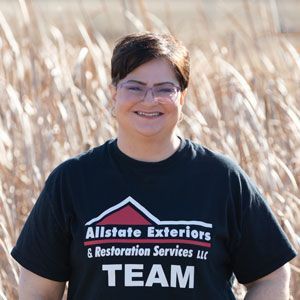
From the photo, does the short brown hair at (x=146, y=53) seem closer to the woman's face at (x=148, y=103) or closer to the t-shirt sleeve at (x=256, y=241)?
the woman's face at (x=148, y=103)

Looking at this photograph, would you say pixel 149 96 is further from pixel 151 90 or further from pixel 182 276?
pixel 182 276

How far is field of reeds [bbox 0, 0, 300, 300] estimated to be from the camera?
4441 millimetres

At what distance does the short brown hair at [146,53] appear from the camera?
8.87ft

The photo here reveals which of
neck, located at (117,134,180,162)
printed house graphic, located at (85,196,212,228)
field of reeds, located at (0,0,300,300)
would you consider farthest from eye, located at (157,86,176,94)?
field of reeds, located at (0,0,300,300)

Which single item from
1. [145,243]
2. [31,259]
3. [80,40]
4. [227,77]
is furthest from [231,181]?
[80,40]

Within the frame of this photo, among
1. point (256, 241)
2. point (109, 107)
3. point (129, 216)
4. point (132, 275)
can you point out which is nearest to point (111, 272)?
point (132, 275)

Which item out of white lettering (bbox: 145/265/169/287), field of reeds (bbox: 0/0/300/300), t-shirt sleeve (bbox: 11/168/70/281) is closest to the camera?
white lettering (bbox: 145/265/169/287)

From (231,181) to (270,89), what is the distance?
229cm

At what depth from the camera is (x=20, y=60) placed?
16.2 ft

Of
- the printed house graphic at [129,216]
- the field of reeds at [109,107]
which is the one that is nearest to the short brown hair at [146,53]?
the printed house graphic at [129,216]

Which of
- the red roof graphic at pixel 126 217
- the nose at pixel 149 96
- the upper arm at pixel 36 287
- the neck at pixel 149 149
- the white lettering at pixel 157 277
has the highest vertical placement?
the nose at pixel 149 96

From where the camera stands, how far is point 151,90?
2.70m

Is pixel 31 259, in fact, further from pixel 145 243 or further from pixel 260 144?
pixel 260 144

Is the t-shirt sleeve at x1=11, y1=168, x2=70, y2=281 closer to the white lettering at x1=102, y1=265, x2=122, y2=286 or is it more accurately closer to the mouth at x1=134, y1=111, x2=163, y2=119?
the white lettering at x1=102, y1=265, x2=122, y2=286
